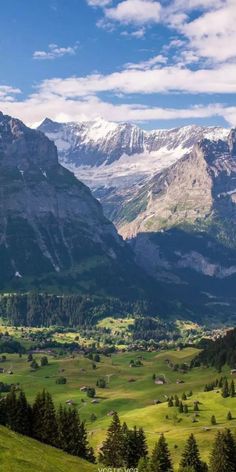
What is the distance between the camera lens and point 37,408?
111875mm

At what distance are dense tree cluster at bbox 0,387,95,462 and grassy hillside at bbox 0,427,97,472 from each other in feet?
22.5

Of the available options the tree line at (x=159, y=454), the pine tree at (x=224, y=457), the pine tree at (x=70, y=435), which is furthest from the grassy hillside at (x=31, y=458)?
the pine tree at (x=224, y=457)

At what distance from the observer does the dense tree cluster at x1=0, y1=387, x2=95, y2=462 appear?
356ft

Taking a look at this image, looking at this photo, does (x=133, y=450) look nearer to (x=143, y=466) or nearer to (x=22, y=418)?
Result: (x=143, y=466)

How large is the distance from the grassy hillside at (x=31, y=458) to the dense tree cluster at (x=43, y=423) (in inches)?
270

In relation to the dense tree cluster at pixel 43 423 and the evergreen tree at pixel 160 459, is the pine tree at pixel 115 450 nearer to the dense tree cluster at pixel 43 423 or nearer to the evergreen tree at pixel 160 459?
the dense tree cluster at pixel 43 423

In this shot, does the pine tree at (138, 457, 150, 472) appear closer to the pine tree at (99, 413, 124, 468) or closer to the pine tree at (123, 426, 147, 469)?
the pine tree at (123, 426, 147, 469)

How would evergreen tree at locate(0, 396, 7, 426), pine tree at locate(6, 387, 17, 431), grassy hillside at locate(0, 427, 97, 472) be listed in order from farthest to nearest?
evergreen tree at locate(0, 396, 7, 426) → pine tree at locate(6, 387, 17, 431) → grassy hillside at locate(0, 427, 97, 472)

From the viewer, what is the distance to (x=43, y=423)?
11006 centimetres

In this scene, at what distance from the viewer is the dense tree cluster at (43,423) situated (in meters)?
109

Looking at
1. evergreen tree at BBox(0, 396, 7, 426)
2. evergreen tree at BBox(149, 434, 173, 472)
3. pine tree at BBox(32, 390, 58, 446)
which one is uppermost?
evergreen tree at BBox(0, 396, 7, 426)

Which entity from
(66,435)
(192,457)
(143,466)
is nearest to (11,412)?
(66,435)

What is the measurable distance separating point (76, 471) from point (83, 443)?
3097cm

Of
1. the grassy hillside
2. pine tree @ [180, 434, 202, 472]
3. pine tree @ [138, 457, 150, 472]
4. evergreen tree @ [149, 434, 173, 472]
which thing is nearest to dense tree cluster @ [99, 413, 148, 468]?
pine tree @ [180, 434, 202, 472]
